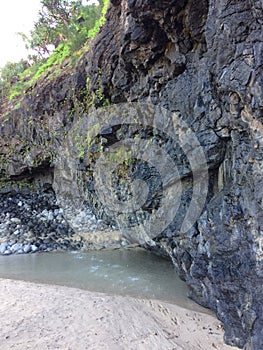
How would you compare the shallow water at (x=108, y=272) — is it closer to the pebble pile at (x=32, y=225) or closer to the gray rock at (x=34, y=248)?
the gray rock at (x=34, y=248)

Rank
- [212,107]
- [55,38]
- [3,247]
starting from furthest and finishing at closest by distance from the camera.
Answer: [55,38] → [3,247] → [212,107]

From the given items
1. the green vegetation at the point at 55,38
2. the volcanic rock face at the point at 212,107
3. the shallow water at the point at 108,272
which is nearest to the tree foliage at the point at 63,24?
the green vegetation at the point at 55,38

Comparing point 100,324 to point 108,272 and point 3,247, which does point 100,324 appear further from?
point 3,247

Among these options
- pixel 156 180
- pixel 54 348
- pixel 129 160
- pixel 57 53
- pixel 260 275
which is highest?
pixel 57 53

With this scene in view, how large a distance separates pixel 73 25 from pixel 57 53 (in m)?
2.21

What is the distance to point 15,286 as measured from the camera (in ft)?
20.1

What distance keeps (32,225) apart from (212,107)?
9.85m

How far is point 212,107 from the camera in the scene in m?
4.50

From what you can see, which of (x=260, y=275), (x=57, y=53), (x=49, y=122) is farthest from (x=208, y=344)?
(x=57, y=53)

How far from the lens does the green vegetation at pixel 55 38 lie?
11930 millimetres

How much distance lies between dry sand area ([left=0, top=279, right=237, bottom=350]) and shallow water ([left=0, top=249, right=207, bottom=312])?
0.54 m

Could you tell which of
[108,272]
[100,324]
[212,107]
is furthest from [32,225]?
[212,107]

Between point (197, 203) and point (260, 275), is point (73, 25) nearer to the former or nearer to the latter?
point (197, 203)

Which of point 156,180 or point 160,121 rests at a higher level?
point 160,121
